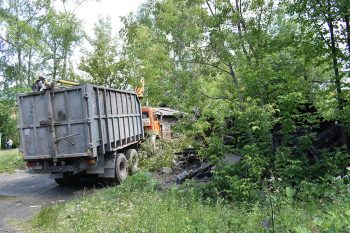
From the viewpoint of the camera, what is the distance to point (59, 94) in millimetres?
9922

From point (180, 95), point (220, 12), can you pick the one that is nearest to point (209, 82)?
point (180, 95)

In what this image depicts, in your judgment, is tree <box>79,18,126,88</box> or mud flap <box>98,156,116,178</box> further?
tree <box>79,18,126,88</box>

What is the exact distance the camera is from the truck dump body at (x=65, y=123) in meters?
9.62

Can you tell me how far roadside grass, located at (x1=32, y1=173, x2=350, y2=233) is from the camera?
15.4ft

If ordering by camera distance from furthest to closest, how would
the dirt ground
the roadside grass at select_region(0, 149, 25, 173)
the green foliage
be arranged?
the roadside grass at select_region(0, 149, 25, 173) < the green foliage < the dirt ground

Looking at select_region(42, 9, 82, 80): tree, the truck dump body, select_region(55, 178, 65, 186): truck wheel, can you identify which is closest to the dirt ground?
select_region(55, 178, 65, 186): truck wheel

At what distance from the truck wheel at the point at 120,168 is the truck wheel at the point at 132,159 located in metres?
0.60

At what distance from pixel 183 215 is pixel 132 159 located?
717 centimetres

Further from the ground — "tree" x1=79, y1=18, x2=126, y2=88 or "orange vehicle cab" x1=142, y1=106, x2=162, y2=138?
"tree" x1=79, y1=18, x2=126, y2=88

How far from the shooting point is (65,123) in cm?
984

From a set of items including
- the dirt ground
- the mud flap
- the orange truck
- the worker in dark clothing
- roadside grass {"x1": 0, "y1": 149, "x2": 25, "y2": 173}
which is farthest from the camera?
roadside grass {"x1": 0, "y1": 149, "x2": 25, "y2": 173}

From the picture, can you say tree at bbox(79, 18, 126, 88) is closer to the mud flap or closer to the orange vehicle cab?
the orange vehicle cab

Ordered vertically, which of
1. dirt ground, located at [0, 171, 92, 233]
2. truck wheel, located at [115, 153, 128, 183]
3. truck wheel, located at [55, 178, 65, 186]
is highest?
truck wheel, located at [115, 153, 128, 183]

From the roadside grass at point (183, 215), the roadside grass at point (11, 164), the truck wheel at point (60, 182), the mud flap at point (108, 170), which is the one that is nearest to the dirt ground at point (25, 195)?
the truck wheel at point (60, 182)
